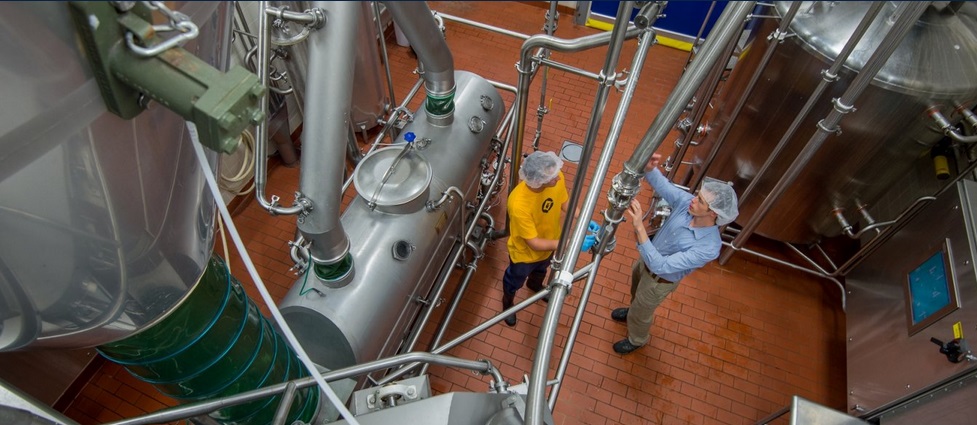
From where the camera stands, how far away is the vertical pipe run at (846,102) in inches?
77.8

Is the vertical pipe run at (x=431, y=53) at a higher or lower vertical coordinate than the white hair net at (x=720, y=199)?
lower

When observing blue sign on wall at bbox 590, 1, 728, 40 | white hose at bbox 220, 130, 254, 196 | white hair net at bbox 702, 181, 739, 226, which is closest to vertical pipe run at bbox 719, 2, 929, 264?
white hair net at bbox 702, 181, 739, 226

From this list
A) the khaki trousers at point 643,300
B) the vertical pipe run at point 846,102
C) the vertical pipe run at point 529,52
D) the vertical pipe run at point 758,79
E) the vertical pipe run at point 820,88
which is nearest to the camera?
the vertical pipe run at point 529,52

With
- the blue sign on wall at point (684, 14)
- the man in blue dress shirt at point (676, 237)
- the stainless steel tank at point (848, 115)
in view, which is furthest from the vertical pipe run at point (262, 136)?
Result: the blue sign on wall at point (684, 14)

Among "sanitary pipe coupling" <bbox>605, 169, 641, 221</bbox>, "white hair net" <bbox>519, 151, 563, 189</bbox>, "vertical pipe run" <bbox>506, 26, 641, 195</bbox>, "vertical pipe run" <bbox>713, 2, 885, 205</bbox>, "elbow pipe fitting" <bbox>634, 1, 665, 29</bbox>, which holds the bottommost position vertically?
"sanitary pipe coupling" <bbox>605, 169, 641, 221</bbox>

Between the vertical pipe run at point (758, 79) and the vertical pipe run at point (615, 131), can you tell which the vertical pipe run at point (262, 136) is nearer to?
the vertical pipe run at point (615, 131)

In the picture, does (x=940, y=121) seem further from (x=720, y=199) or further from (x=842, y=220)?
(x=720, y=199)

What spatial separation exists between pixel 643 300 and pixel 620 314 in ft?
1.48

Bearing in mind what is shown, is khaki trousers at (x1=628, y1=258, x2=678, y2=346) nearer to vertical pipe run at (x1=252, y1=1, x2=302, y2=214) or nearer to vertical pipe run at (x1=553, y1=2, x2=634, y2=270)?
vertical pipe run at (x1=553, y1=2, x2=634, y2=270)

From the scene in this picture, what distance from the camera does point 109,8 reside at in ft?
2.23

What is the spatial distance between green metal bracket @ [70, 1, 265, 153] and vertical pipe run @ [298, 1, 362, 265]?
33cm

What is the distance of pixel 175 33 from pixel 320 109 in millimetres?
426

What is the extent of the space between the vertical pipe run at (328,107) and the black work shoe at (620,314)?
2.18 m

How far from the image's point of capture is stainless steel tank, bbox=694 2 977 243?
2.40 m
